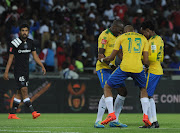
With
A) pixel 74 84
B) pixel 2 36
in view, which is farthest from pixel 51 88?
pixel 2 36

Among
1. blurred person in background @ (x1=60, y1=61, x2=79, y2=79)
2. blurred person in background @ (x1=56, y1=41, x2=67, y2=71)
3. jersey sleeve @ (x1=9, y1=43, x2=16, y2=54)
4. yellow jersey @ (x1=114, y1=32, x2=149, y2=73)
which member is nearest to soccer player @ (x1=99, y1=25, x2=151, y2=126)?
yellow jersey @ (x1=114, y1=32, x2=149, y2=73)

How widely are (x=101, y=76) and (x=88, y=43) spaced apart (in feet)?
35.2

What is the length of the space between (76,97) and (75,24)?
18.4ft

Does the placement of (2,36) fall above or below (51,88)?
above

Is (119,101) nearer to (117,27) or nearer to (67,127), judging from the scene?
(67,127)

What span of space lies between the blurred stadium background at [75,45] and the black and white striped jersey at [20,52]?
15.1 feet

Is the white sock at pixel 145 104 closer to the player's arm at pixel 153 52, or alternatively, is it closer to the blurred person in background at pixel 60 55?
the player's arm at pixel 153 52

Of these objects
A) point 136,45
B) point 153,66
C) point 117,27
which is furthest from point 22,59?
point 136,45

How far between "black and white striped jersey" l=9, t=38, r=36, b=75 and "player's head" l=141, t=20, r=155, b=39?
3.72m

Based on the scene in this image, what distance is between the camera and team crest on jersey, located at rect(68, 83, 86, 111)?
1747 cm

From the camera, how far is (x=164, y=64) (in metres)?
19.7

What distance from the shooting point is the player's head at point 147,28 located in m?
10.1

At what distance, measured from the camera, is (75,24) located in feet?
72.8

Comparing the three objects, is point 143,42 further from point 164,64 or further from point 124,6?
point 124,6
